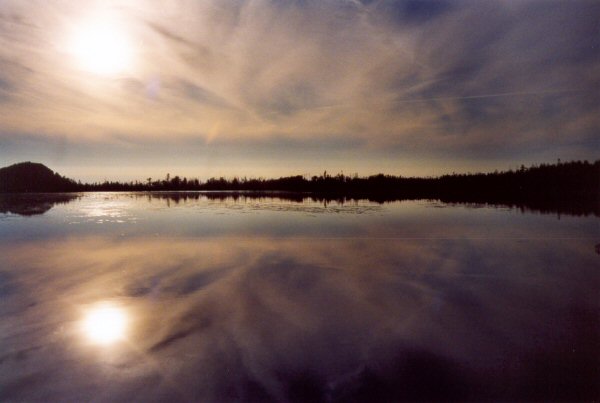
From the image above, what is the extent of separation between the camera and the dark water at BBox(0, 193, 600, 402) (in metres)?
6.46

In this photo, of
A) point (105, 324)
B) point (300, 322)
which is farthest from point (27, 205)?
point (300, 322)

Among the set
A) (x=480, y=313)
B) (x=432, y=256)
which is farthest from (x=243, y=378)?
(x=432, y=256)

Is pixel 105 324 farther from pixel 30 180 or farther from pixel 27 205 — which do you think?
pixel 30 180

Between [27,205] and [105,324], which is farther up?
[27,205]

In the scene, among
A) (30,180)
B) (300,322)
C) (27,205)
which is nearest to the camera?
(300,322)

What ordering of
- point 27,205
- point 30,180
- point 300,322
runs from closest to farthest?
point 300,322 < point 27,205 < point 30,180

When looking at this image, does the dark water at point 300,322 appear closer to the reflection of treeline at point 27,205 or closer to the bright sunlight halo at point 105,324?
the bright sunlight halo at point 105,324

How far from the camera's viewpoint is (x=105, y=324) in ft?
29.8

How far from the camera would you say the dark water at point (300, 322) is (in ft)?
21.2

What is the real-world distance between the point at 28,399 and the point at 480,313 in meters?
9.96

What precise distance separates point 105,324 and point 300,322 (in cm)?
476

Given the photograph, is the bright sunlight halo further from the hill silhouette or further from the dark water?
the hill silhouette

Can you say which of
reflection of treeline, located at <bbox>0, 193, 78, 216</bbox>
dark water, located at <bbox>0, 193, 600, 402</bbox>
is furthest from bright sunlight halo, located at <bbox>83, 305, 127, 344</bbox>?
reflection of treeline, located at <bbox>0, 193, 78, 216</bbox>

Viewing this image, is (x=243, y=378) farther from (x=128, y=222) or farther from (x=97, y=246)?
(x=128, y=222)
